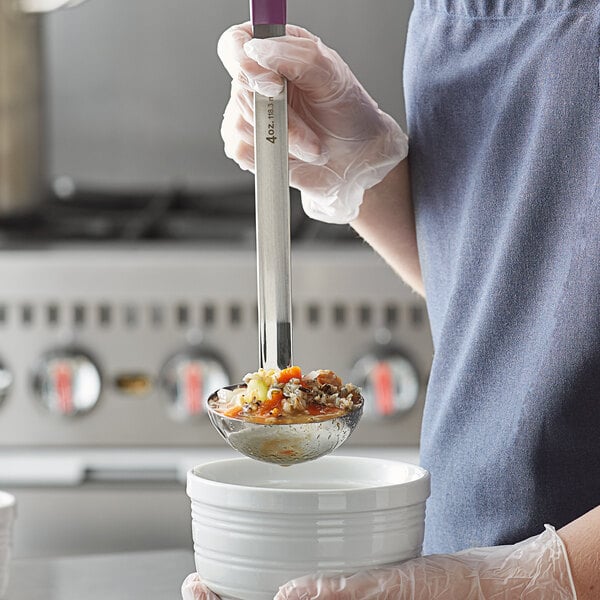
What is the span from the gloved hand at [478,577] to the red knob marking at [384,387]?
79cm

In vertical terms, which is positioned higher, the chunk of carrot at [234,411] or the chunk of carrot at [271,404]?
the chunk of carrot at [271,404]

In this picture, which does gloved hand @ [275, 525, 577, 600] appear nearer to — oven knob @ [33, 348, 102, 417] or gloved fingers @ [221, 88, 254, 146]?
gloved fingers @ [221, 88, 254, 146]

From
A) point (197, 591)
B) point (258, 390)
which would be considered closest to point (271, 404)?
point (258, 390)

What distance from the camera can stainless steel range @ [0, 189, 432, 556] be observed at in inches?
61.9

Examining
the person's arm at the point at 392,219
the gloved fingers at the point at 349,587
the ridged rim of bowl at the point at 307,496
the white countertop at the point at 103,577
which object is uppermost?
the person's arm at the point at 392,219

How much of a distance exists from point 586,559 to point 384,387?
2.69 ft

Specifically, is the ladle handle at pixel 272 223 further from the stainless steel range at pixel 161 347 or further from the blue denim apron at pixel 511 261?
the stainless steel range at pixel 161 347

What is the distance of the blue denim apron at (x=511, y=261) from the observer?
0.88 m

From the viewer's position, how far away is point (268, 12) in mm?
835

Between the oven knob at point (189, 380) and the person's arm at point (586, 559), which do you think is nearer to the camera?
the person's arm at point (586, 559)

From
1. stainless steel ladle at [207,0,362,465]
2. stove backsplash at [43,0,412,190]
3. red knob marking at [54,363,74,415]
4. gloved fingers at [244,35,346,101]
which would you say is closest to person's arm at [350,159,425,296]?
gloved fingers at [244,35,346,101]

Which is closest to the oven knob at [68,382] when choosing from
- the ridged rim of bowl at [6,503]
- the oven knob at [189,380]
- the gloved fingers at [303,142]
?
the oven knob at [189,380]

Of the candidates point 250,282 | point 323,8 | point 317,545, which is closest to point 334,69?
point 317,545

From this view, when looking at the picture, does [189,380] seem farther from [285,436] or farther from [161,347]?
[285,436]
